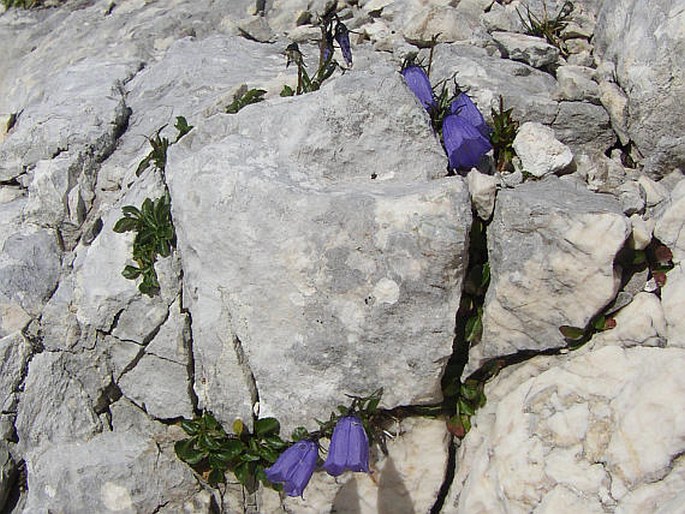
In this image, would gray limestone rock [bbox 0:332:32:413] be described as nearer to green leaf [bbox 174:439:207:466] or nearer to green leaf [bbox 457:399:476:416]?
green leaf [bbox 174:439:207:466]

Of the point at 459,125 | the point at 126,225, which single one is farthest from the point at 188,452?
the point at 459,125

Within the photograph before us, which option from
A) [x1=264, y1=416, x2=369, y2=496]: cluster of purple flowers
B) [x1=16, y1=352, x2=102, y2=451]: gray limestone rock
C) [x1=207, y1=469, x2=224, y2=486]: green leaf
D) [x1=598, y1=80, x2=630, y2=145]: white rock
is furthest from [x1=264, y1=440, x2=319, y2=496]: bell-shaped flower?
[x1=598, y1=80, x2=630, y2=145]: white rock

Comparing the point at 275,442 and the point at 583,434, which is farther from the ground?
the point at 583,434

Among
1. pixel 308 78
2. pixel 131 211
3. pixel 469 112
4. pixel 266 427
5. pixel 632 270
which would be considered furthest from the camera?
pixel 308 78

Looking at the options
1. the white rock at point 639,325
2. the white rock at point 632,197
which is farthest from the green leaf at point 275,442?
the white rock at point 632,197

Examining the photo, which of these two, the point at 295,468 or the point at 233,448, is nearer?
the point at 295,468

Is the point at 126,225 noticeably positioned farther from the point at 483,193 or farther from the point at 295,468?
the point at 483,193
